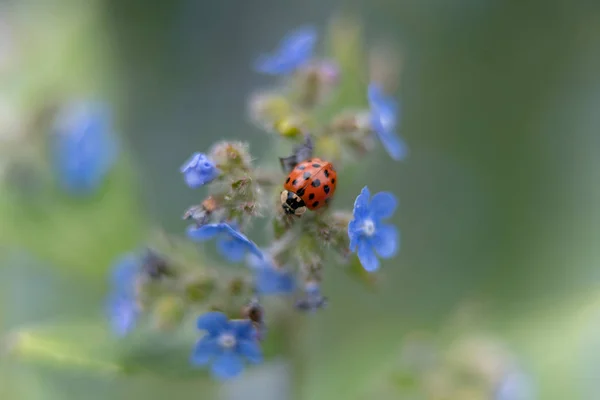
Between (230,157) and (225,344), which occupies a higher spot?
(230,157)

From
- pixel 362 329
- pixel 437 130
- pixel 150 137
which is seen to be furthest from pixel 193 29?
pixel 362 329

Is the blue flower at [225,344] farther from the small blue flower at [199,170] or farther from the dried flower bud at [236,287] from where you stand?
the small blue flower at [199,170]

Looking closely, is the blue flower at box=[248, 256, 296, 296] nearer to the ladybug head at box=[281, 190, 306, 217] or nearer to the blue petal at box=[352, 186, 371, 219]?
the ladybug head at box=[281, 190, 306, 217]

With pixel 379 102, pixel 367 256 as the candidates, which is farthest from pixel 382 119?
pixel 367 256

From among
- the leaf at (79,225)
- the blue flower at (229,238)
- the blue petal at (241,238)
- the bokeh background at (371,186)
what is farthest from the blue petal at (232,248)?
the leaf at (79,225)

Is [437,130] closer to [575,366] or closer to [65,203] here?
[575,366]

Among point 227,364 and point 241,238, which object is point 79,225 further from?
point 241,238
